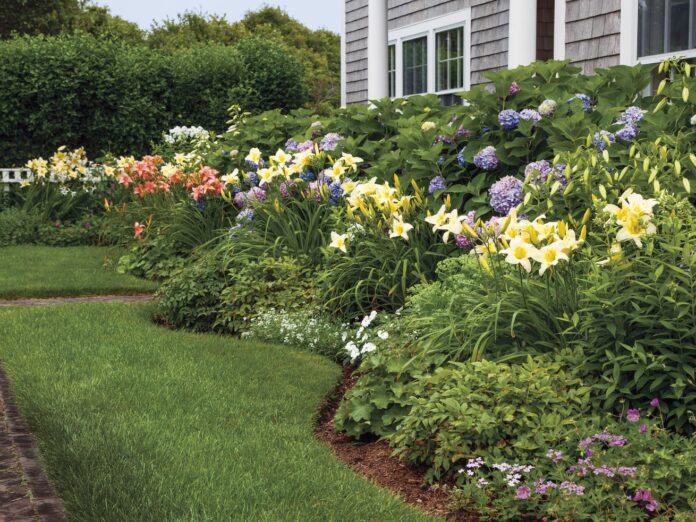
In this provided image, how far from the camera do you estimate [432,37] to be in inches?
520

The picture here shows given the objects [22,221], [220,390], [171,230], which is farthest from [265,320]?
[22,221]

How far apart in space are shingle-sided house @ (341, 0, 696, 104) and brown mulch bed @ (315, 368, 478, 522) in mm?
5135

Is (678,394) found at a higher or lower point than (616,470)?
higher

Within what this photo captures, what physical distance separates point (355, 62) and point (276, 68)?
156 cm

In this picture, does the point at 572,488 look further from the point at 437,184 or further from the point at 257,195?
the point at 257,195

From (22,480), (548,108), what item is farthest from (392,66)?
(22,480)

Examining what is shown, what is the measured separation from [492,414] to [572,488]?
1.74 feet

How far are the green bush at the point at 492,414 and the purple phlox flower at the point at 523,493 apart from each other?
0.21 m

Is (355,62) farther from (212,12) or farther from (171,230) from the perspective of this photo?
(212,12)

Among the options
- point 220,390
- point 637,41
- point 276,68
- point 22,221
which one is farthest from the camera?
point 276,68

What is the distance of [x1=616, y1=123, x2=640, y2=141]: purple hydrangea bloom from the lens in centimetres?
536

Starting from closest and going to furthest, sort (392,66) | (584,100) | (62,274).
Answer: (584,100) < (62,274) < (392,66)

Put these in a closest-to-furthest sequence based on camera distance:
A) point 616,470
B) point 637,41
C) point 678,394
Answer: point 616,470 → point 678,394 → point 637,41

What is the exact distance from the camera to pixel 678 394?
3434 millimetres
